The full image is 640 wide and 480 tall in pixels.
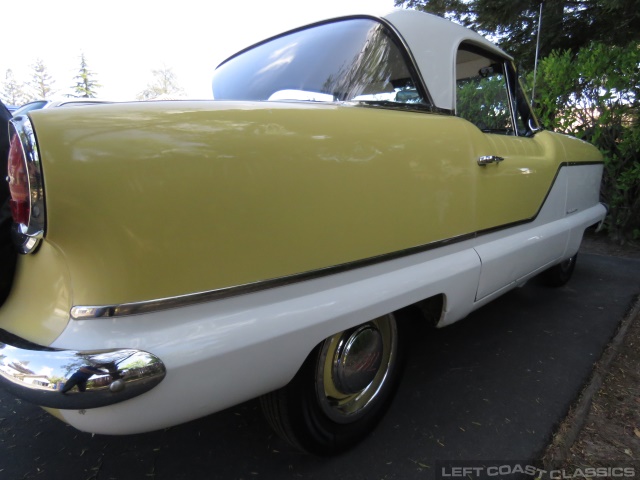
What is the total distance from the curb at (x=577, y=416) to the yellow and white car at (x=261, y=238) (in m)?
0.69

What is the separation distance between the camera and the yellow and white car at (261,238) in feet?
3.34

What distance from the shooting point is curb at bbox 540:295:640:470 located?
5.75ft

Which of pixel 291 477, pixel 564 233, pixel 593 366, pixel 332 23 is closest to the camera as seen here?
pixel 291 477

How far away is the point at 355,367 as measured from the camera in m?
1.76

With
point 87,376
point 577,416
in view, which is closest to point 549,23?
point 577,416

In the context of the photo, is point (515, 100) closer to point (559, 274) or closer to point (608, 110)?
point (559, 274)

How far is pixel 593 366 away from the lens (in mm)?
2457

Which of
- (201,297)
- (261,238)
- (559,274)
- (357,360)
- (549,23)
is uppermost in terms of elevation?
(549,23)

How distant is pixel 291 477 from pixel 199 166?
52.3 inches

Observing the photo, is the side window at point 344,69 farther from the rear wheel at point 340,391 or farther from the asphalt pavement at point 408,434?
the asphalt pavement at point 408,434

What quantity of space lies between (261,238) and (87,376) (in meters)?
0.56

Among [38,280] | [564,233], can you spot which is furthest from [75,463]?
[564,233]

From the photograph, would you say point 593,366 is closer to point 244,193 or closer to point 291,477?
point 291,477

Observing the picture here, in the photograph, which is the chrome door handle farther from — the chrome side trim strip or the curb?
the curb
